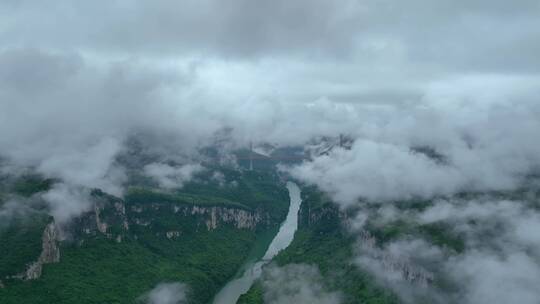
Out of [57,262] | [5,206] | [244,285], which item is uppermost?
[5,206]

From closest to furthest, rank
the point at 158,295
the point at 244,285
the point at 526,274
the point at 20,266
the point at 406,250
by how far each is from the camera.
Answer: the point at 526,274
the point at 20,266
the point at 158,295
the point at 406,250
the point at 244,285

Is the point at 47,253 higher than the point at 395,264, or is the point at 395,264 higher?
the point at 47,253

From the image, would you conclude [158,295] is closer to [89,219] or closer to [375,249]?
[89,219]

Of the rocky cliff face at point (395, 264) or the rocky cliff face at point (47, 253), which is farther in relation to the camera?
the rocky cliff face at point (395, 264)

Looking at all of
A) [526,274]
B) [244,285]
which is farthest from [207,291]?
[526,274]

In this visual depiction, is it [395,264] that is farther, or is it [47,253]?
[395,264]

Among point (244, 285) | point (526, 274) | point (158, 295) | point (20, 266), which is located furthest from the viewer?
point (244, 285)

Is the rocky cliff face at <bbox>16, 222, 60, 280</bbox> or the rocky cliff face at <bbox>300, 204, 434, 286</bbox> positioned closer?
the rocky cliff face at <bbox>16, 222, 60, 280</bbox>

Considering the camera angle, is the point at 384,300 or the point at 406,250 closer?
the point at 384,300
